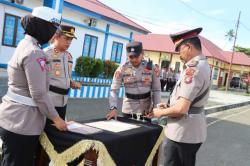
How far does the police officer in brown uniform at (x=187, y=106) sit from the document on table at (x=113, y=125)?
34 cm

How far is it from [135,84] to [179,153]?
4.12 ft

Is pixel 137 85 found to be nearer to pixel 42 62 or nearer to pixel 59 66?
pixel 59 66

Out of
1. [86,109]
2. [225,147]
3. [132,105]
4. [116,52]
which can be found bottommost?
[225,147]

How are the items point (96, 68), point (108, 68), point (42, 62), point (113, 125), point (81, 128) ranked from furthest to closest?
1. point (108, 68)
2. point (96, 68)
3. point (113, 125)
4. point (81, 128)
5. point (42, 62)

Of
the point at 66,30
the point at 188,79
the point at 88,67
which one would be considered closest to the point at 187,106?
the point at 188,79

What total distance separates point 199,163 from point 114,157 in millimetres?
3471

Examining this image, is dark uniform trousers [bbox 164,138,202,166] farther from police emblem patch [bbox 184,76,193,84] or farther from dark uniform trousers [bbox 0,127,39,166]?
dark uniform trousers [bbox 0,127,39,166]

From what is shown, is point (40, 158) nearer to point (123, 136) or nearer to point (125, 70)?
point (123, 136)

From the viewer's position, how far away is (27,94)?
107 inches

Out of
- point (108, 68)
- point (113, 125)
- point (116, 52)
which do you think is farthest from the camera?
point (116, 52)

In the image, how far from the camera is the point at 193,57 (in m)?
3.20

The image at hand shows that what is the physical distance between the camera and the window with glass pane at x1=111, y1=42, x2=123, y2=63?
17.8 m

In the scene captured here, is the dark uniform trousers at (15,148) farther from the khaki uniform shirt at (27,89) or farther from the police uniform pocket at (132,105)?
the police uniform pocket at (132,105)

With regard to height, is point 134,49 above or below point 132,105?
above
